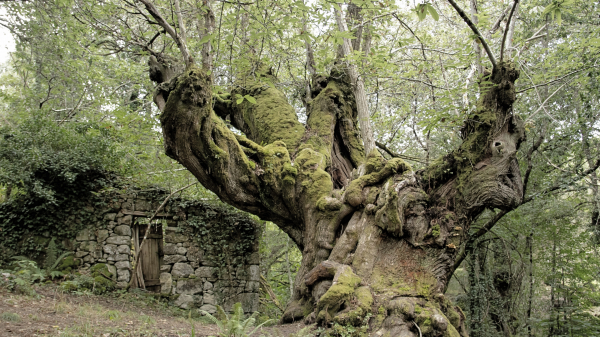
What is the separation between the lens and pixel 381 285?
414 cm

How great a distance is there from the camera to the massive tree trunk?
397cm

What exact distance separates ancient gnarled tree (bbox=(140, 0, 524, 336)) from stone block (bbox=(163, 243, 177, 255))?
13.3 ft

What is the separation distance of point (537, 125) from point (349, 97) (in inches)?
151

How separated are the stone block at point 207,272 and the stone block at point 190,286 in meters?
0.16

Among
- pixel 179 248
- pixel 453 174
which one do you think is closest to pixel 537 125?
pixel 453 174

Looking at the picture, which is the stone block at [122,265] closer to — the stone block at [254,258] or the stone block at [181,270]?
the stone block at [181,270]

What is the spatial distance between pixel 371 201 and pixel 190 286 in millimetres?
5647

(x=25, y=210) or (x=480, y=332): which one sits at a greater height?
(x=25, y=210)

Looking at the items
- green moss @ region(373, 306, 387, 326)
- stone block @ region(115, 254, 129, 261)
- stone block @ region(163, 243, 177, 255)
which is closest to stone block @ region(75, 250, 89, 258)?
stone block @ region(115, 254, 129, 261)

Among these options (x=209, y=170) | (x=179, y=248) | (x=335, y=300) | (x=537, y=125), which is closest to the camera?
(x=335, y=300)

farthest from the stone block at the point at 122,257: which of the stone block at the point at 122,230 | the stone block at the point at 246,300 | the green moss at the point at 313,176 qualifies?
the green moss at the point at 313,176

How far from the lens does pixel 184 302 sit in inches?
330

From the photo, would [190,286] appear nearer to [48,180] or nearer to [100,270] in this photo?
[100,270]

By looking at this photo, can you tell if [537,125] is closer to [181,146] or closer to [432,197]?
[432,197]
